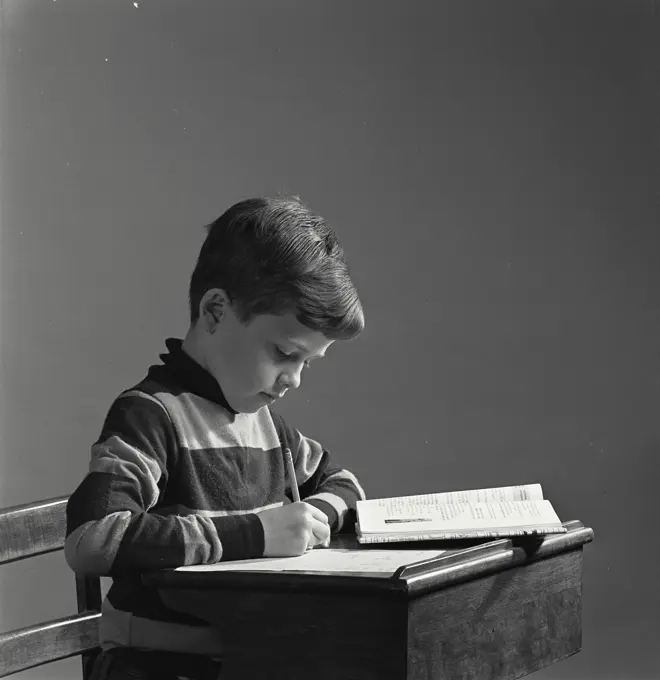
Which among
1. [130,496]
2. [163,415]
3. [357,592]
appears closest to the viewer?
[357,592]

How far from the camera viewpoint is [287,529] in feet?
3.96

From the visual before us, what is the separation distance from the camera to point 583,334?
2648 mm

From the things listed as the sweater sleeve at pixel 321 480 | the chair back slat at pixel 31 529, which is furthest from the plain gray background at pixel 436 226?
the sweater sleeve at pixel 321 480

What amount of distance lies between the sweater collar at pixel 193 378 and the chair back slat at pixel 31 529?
32 cm

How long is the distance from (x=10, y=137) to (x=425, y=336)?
0.98 metres

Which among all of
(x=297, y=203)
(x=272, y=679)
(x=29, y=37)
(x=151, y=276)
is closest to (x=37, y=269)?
(x=151, y=276)

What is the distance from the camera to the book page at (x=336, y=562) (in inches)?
42.2

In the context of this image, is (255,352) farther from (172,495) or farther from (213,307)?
(172,495)

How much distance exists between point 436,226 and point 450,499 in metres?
1.34

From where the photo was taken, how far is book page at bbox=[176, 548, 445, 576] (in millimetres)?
1071

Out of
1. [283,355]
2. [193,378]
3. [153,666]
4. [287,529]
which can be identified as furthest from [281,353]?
[153,666]

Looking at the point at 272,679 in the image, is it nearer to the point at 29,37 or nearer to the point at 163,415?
the point at 163,415

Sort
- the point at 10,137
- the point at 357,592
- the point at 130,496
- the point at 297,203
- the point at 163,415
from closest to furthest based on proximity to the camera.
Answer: the point at 357,592
the point at 130,496
the point at 163,415
the point at 297,203
the point at 10,137

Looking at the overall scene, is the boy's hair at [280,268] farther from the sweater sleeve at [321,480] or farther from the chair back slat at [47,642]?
the chair back slat at [47,642]
